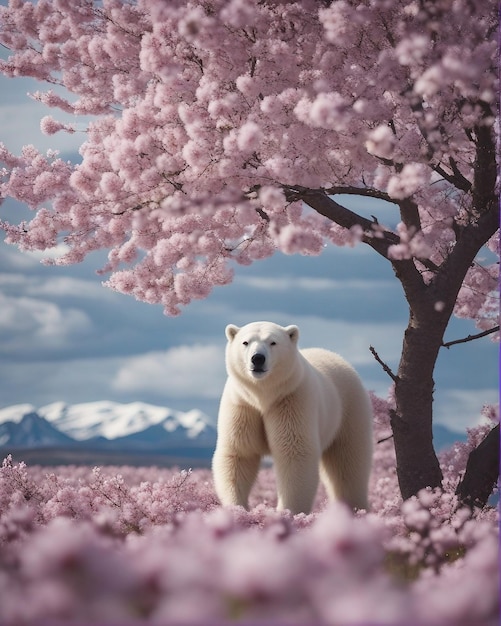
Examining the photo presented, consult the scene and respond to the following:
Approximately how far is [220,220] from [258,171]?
169 centimetres

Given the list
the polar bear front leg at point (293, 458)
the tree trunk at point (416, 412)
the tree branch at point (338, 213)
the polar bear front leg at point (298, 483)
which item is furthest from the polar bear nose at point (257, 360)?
the tree trunk at point (416, 412)

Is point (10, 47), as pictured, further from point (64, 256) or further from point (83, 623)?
point (83, 623)

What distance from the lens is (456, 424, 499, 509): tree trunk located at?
833 cm

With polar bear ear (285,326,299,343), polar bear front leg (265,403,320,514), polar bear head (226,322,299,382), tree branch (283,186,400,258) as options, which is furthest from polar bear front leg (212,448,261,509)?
tree branch (283,186,400,258)

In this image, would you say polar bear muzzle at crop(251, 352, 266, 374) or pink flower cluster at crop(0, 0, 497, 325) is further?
polar bear muzzle at crop(251, 352, 266, 374)

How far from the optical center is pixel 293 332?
27.1ft

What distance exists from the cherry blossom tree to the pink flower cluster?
3cm

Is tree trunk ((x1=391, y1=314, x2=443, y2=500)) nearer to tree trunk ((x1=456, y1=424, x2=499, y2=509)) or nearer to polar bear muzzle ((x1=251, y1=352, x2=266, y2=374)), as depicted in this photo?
tree trunk ((x1=456, y1=424, x2=499, y2=509))

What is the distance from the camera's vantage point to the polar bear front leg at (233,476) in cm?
818

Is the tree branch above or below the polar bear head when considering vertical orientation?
above

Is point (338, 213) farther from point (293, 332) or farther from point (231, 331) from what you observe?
point (231, 331)

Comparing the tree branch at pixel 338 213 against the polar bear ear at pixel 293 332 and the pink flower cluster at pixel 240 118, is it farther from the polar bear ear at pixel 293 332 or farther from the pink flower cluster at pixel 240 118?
the polar bear ear at pixel 293 332

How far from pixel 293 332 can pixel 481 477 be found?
9.05 feet

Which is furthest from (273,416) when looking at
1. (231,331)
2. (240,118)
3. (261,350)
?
(240,118)
